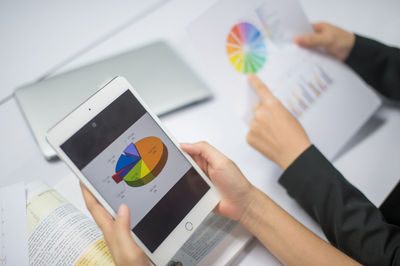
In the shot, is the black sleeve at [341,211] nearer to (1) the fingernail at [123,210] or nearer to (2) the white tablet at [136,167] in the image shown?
(2) the white tablet at [136,167]

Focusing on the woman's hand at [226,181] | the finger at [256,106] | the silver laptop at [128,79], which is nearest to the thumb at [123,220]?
the woman's hand at [226,181]

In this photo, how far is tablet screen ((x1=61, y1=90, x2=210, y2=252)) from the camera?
472 millimetres

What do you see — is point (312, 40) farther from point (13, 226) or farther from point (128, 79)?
point (13, 226)

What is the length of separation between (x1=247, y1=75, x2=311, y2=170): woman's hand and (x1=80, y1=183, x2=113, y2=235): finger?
331 mm

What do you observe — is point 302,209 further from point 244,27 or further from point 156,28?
point 156,28

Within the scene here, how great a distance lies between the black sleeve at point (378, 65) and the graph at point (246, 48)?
239 millimetres

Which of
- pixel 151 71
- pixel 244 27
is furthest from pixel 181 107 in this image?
pixel 244 27

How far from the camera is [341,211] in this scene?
22.6 inches

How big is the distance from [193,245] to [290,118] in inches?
12.5

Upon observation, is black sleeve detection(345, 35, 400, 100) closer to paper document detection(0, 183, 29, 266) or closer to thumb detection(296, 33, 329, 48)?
thumb detection(296, 33, 329, 48)

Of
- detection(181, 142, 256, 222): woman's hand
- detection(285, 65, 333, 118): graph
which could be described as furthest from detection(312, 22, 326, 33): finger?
detection(181, 142, 256, 222): woman's hand

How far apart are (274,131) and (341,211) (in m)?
0.19

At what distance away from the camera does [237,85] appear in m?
0.72

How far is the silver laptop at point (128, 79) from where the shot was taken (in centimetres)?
67
